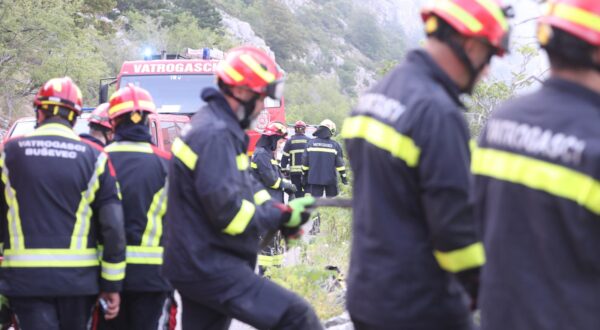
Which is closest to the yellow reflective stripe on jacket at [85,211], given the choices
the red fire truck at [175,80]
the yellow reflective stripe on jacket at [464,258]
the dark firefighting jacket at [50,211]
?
the dark firefighting jacket at [50,211]

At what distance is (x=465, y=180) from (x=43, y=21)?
80.8ft

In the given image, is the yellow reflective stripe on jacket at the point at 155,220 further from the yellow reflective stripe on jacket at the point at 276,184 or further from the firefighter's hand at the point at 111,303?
the yellow reflective stripe on jacket at the point at 276,184

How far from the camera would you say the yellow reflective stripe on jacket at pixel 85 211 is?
4566 mm

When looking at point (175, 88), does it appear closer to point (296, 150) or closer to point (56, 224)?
point (296, 150)

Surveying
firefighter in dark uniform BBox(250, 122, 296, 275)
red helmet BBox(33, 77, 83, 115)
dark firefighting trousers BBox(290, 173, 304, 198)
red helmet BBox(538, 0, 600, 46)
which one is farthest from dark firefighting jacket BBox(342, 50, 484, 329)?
dark firefighting trousers BBox(290, 173, 304, 198)

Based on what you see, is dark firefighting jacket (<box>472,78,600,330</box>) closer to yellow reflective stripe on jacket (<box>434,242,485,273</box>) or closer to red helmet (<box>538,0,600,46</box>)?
red helmet (<box>538,0,600,46</box>)

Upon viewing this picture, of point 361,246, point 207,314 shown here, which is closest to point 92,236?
point 207,314

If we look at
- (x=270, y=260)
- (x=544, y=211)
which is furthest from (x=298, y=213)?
(x=270, y=260)

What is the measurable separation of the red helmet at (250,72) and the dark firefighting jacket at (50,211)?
95 centimetres

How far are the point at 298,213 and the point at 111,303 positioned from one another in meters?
1.27

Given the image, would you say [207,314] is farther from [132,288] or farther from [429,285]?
[429,285]

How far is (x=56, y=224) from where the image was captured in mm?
4488

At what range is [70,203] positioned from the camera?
4523 mm

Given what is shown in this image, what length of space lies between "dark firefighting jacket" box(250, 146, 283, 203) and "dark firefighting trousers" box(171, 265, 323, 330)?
21.6ft
